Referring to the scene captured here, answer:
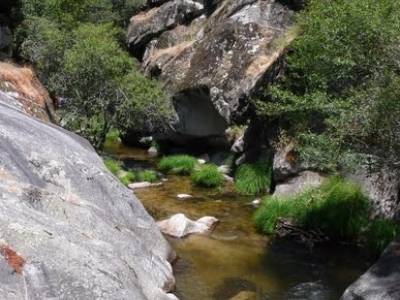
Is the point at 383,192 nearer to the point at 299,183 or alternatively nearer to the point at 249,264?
the point at 299,183

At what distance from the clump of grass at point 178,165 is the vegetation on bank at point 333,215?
28.3 ft

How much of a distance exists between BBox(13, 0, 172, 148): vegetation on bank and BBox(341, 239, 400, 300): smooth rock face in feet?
52.1

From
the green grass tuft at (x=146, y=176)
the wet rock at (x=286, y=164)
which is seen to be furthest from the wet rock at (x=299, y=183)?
the green grass tuft at (x=146, y=176)

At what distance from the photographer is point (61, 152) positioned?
42.2 ft

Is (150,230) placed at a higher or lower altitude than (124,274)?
lower

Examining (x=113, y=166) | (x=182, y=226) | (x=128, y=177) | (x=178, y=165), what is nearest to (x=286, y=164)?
(x=182, y=226)

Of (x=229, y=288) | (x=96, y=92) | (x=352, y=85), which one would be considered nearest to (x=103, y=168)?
(x=229, y=288)

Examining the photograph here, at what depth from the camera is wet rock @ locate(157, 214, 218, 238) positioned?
1748cm

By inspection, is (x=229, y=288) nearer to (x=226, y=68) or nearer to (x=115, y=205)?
(x=115, y=205)

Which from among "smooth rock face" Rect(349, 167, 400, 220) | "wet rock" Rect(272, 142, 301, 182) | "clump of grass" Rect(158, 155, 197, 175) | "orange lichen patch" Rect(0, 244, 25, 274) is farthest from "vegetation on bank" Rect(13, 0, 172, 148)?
"orange lichen patch" Rect(0, 244, 25, 274)

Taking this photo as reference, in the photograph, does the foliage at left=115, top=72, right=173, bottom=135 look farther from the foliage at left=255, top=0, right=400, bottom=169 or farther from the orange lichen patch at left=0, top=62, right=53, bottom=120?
the foliage at left=255, top=0, right=400, bottom=169

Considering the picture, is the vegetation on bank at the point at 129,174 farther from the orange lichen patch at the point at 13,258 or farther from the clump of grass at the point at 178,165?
the orange lichen patch at the point at 13,258

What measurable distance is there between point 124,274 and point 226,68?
19.1 metres

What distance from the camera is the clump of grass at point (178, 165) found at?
2755cm
